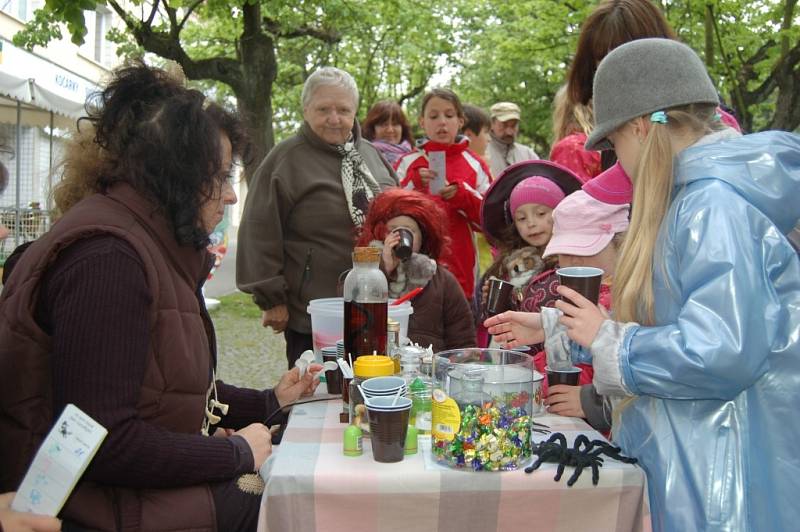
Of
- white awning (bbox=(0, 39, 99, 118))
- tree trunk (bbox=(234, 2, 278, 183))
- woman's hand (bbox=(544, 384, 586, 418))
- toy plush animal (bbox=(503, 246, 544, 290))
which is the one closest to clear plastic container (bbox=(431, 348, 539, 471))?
woman's hand (bbox=(544, 384, 586, 418))

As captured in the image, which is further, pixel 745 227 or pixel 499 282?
pixel 499 282

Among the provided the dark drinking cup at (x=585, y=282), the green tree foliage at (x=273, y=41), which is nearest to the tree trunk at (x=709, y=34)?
the green tree foliage at (x=273, y=41)

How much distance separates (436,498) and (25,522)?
0.84 metres

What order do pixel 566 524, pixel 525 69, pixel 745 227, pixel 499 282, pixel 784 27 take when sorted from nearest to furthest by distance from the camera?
1. pixel 745 227
2. pixel 566 524
3. pixel 499 282
4. pixel 784 27
5. pixel 525 69

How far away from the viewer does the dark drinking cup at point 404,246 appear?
3.22m

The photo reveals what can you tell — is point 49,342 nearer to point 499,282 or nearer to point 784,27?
point 499,282

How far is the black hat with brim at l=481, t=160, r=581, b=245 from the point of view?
325cm

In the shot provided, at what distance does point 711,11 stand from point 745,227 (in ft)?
27.3

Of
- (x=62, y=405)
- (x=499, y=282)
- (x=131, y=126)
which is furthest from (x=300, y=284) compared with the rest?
(x=62, y=405)

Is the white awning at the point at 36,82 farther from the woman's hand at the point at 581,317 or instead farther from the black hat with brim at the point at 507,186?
the woman's hand at the point at 581,317

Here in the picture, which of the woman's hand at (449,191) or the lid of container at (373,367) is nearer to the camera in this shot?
the lid of container at (373,367)

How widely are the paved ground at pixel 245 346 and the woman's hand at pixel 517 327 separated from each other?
4.36 meters

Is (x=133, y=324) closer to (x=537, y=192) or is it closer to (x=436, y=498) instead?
(x=436, y=498)

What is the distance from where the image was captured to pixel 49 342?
1.70m
